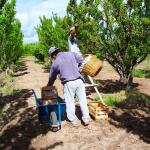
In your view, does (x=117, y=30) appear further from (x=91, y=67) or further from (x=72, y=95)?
(x=72, y=95)

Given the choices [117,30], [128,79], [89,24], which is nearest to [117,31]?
[117,30]

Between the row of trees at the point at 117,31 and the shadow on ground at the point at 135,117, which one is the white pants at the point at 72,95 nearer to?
the shadow on ground at the point at 135,117

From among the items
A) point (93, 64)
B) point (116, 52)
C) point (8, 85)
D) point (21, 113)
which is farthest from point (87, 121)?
point (8, 85)

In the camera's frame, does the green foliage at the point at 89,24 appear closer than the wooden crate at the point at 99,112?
No

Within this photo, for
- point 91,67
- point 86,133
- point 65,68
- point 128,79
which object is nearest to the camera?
point 86,133

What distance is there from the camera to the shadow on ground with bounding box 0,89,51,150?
328 inches

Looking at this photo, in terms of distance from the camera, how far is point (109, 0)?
13.0 metres

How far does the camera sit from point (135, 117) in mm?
9539

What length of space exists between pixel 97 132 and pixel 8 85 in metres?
11.2

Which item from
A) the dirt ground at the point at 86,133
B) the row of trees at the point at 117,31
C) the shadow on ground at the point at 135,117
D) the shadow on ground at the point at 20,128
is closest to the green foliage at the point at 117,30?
the row of trees at the point at 117,31

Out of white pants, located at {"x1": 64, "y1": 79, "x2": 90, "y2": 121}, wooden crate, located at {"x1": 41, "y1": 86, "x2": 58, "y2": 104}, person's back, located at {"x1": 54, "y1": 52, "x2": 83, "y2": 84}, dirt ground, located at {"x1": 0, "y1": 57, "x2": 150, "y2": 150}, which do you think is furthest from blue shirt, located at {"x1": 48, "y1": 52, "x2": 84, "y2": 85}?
dirt ground, located at {"x1": 0, "y1": 57, "x2": 150, "y2": 150}

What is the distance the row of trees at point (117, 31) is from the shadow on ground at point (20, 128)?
3681 millimetres

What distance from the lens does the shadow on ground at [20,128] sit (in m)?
8.34

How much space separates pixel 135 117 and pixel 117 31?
4338 mm
